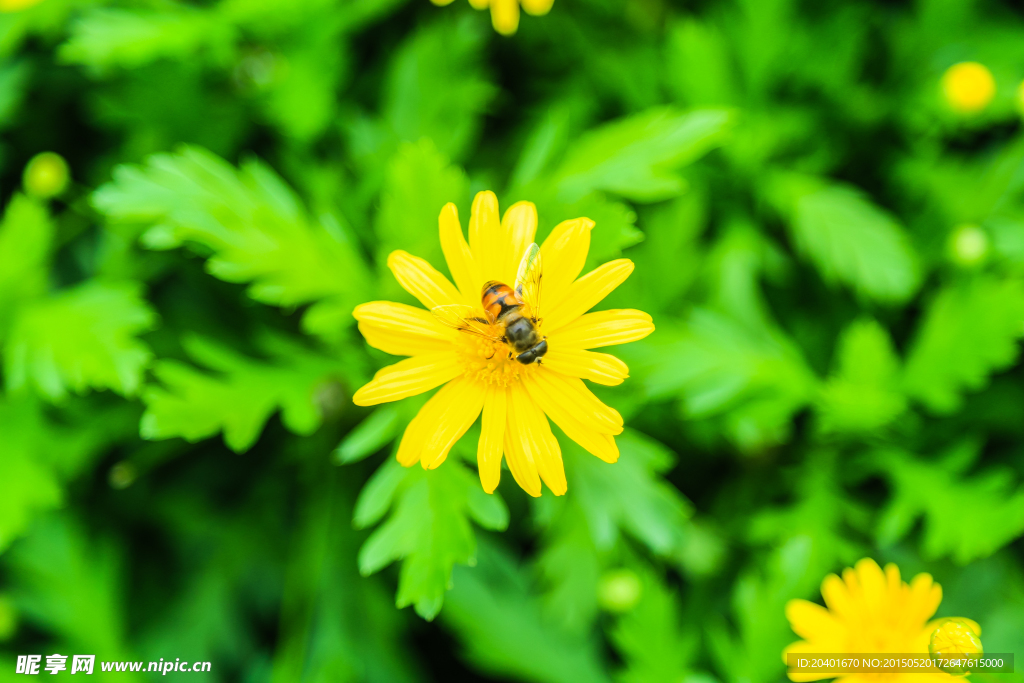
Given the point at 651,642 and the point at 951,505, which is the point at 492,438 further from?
the point at 951,505

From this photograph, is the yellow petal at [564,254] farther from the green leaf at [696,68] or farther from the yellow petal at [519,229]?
the green leaf at [696,68]

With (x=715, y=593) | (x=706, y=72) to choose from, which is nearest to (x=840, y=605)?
(x=715, y=593)

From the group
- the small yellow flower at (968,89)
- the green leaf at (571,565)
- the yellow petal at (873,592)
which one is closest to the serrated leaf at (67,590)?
the green leaf at (571,565)

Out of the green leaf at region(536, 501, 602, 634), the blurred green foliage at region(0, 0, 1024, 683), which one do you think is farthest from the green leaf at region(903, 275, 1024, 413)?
the green leaf at region(536, 501, 602, 634)

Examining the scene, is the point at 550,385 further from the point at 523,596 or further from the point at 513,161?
the point at 513,161

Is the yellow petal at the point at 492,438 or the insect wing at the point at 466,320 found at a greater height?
the insect wing at the point at 466,320
